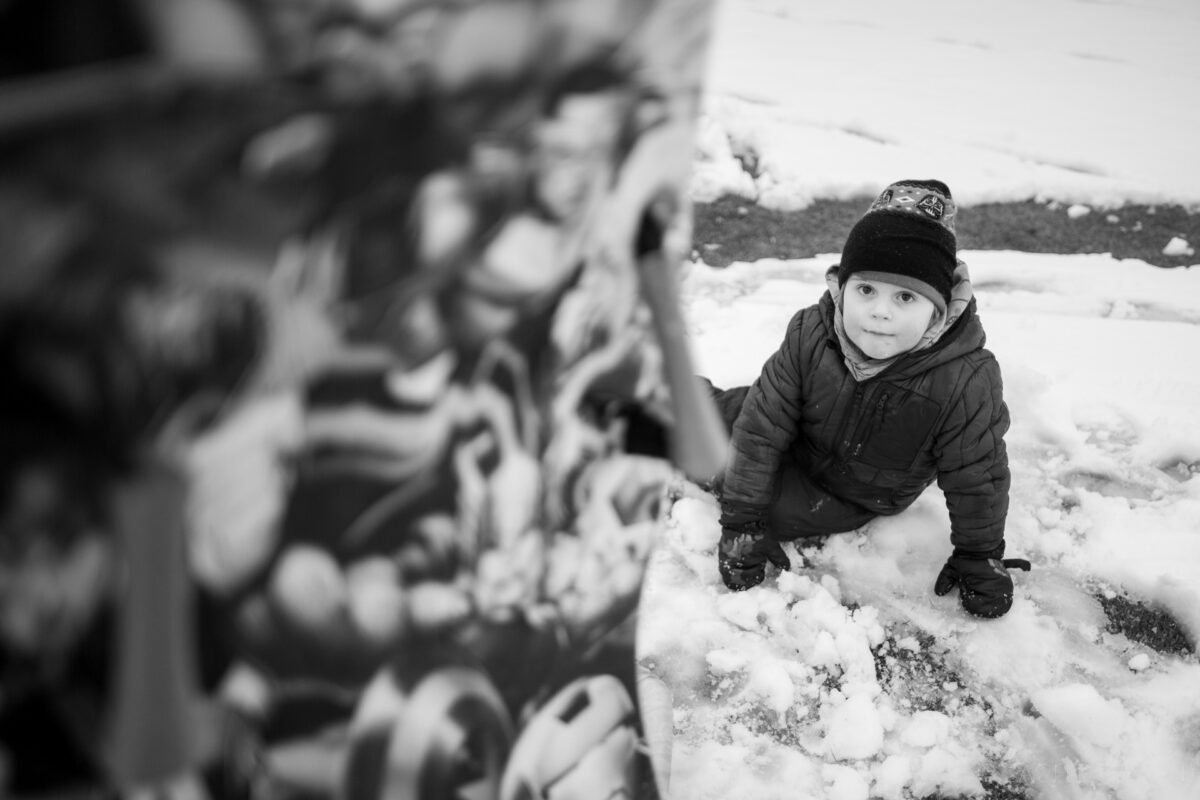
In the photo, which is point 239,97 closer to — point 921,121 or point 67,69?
point 67,69

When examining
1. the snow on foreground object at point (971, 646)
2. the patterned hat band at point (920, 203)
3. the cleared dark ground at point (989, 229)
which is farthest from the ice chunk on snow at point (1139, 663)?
the cleared dark ground at point (989, 229)

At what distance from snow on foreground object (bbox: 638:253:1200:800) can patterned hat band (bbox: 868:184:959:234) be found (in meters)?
0.70

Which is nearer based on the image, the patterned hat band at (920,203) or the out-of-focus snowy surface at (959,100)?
the patterned hat band at (920,203)

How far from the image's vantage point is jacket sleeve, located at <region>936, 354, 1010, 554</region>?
1721 mm

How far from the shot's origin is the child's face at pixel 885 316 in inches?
64.9

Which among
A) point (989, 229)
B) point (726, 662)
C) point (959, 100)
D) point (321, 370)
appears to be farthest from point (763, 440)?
point (959, 100)

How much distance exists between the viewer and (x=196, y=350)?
47cm

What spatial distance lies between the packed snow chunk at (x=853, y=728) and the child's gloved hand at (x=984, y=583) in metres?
0.34

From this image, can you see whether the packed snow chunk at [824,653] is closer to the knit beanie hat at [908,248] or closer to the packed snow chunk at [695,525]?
the packed snow chunk at [695,525]

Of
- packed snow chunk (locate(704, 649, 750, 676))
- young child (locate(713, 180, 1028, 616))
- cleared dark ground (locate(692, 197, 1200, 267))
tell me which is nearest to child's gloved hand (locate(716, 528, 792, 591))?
young child (locate(713, 180, 1028, 616))

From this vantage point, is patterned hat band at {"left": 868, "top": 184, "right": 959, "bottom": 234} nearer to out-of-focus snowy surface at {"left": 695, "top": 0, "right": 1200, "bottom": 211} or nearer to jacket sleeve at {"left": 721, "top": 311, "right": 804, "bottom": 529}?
jacket sleeve at {"left": 721, "top": 311, "right": 804, "bottom": 529}

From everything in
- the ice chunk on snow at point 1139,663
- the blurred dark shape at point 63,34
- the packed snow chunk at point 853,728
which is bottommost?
the ice chunk on snow at point 1139,663

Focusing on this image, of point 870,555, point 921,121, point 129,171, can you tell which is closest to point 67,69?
point 129,171

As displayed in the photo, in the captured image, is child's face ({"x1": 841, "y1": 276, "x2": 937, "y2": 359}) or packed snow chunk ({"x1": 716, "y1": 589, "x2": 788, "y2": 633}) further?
packed snow chunk ({"x1": 716, "y1": 589, "x2": 788, "y2": 633})
